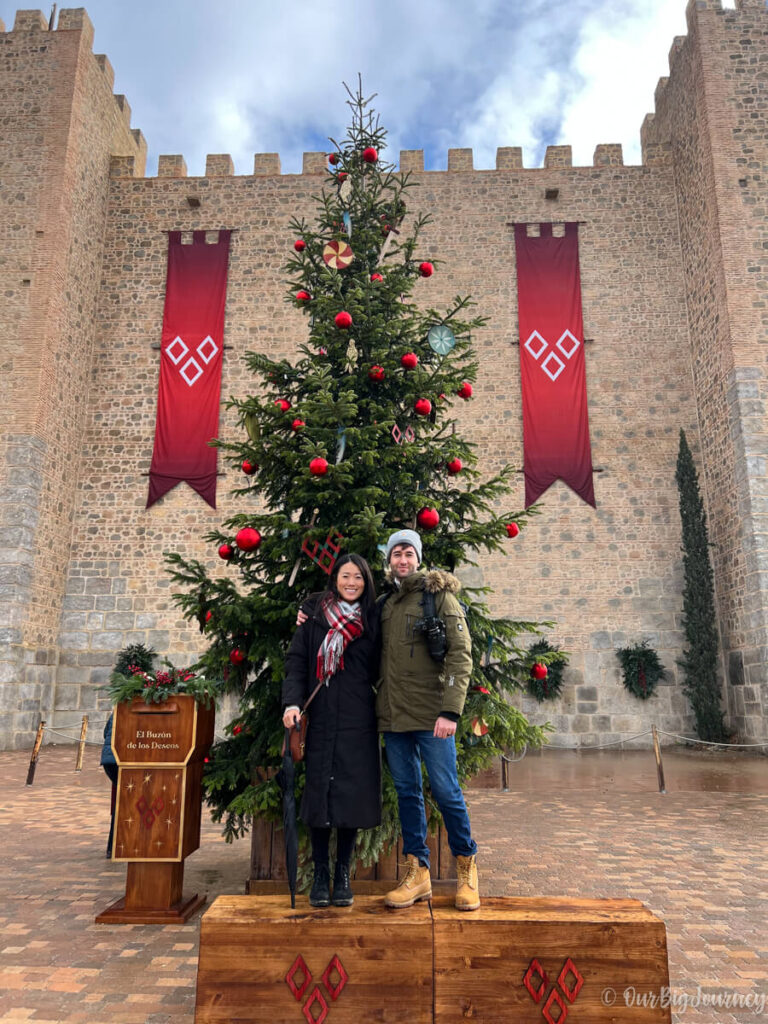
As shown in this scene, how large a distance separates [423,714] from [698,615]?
37.7 ft

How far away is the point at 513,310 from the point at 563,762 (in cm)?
918

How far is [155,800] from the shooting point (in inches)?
148

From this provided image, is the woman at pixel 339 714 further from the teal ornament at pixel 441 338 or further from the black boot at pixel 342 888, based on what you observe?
the teal ornament at pixel 441 338

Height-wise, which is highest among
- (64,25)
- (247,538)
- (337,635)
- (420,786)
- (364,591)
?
(64,25)

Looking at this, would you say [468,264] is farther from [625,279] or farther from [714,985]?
[714,985]

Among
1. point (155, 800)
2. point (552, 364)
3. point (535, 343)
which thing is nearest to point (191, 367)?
point (535, 343)

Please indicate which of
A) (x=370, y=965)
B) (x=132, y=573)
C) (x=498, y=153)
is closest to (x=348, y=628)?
(x=370, y=965)

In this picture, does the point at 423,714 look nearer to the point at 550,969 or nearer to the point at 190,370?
the point at 550,969

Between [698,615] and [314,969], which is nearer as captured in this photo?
[314,969]

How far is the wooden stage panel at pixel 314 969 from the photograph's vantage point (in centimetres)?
232

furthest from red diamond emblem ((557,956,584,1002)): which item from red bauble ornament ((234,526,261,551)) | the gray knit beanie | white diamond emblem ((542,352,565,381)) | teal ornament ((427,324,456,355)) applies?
white diamond emblem ((542,352,565,381))

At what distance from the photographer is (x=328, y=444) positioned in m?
4.19

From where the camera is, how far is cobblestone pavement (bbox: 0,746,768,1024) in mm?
2814

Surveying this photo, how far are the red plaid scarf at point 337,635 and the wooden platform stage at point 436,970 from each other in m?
0.98
